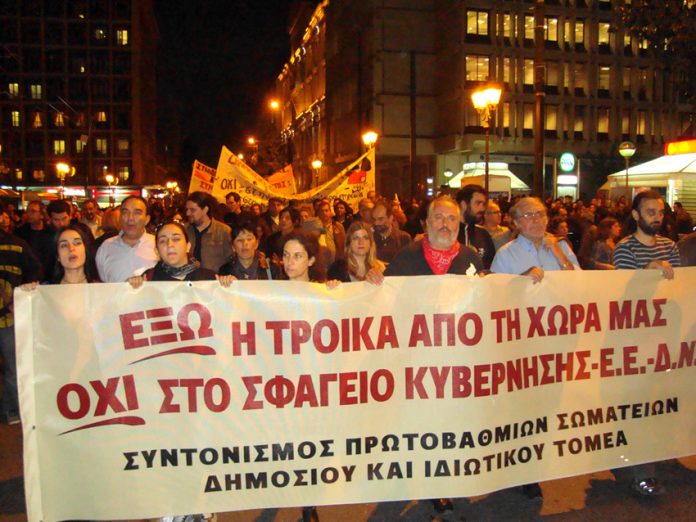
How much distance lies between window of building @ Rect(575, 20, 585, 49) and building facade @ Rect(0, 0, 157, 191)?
196ft

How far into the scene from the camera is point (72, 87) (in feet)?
282

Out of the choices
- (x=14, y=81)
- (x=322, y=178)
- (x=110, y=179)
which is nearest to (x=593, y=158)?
(x=322, y=178)

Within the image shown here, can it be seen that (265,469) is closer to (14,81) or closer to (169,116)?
(14,81)

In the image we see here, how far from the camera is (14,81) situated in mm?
84812

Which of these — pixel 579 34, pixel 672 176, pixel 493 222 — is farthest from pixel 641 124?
pixel 493 222

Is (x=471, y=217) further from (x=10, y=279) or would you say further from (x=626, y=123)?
(x=626, y=123)

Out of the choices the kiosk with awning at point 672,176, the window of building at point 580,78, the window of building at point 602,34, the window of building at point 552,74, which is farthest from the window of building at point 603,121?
the kiosk with awning at point 672,176

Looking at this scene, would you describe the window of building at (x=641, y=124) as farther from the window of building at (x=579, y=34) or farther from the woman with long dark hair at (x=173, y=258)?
the woman with long dark hair at (x=173, y=258)

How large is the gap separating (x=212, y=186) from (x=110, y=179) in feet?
215

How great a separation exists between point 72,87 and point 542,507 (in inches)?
3613

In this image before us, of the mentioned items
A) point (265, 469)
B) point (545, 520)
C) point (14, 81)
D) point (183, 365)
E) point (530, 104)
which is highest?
point (14, 81)

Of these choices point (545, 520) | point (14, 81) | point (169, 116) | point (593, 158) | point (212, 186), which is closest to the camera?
point (545, 520)

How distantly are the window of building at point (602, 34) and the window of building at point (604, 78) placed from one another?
4.84 ft

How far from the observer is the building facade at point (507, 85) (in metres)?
40.7
